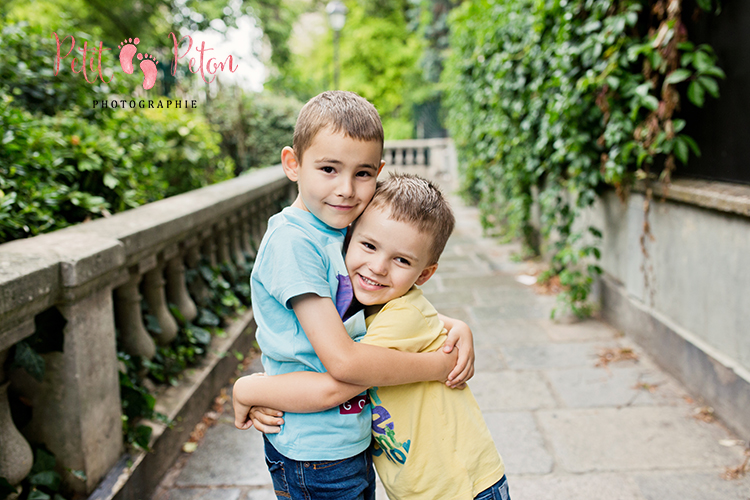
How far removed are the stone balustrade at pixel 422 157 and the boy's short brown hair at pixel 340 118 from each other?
1212 cm

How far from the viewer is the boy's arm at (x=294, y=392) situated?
3.76 ft

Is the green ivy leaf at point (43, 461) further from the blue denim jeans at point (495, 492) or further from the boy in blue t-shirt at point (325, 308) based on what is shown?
the blue denim jeans at point (495, 492)

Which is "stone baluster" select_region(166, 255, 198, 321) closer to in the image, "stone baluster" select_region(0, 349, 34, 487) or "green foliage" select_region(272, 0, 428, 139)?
"stone baluster" select_region(0, 349, 34, 487)

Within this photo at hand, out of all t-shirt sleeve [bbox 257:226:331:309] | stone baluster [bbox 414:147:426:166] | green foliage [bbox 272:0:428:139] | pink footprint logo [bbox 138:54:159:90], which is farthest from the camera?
green foliage [bbox 272:0:428:139]

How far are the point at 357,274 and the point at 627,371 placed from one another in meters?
2.67

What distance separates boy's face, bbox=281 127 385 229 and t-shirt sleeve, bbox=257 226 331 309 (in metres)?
0.08

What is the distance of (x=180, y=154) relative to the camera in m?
4.14

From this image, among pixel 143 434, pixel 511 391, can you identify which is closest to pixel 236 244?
pixel 143 434

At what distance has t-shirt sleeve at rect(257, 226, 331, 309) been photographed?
1085mm

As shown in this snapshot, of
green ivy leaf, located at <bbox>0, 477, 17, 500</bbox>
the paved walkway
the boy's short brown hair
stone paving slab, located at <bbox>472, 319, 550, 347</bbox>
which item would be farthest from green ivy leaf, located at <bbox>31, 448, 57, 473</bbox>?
stone paving slab, located at <bbox>472, 319, 550, 347</bbox>

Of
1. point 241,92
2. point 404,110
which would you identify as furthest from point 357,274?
point 404,110

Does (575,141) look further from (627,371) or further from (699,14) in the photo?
(627,371)

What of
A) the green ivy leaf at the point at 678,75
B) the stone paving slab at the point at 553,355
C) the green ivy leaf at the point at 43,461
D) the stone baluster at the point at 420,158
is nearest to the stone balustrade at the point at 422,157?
the stone baluster at the point at 420,158

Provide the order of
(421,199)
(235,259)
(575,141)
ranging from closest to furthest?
(421,199)
(575,141)
(235,259)
